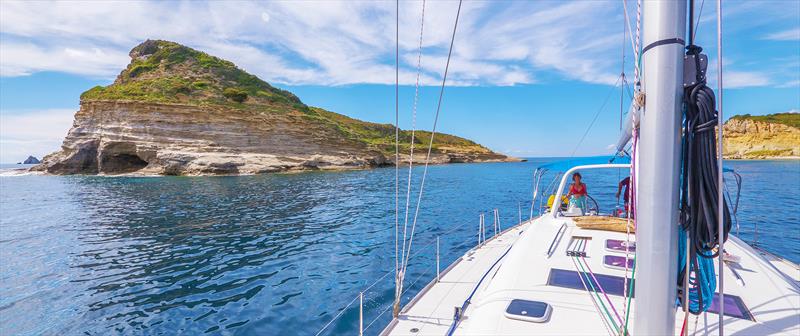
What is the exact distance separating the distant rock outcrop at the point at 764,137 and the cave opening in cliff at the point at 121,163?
5668 inches

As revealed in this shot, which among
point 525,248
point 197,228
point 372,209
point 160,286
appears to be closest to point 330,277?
point 160,286

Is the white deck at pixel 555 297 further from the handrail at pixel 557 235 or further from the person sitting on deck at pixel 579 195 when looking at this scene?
the person sitting on deck at pixel 579 195

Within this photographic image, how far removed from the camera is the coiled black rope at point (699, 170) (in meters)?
2.05

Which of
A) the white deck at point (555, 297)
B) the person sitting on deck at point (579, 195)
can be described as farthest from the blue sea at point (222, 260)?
the person sitting on deck at point (579, 195)

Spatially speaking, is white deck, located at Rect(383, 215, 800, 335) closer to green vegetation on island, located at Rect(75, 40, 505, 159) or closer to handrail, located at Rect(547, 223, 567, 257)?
handrail, located at Rect(547, 223, 567, 257)

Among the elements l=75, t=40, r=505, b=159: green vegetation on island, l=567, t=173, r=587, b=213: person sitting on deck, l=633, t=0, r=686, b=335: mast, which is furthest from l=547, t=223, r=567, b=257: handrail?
l=75, t=40, r=505, b=159: green vegetation on island

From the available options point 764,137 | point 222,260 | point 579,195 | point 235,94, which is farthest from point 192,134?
point 764,137

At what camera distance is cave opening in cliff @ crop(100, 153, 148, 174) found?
50844 mm

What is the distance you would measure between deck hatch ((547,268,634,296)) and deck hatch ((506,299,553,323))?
0.76 meters

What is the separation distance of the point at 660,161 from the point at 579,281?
2.76 meters

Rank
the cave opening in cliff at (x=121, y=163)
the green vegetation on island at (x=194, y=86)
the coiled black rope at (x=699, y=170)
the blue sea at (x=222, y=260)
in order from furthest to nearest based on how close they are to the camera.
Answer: the green vegetation on island at (x=194, y=86), the cave opening in cliff at (x=121, y=163), the blue sea at (x=222, y=260), the coiled black rope at (x=699, y=170)

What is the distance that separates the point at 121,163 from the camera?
5259 cm

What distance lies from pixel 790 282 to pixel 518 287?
135 inches

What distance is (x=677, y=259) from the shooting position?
223 cm
